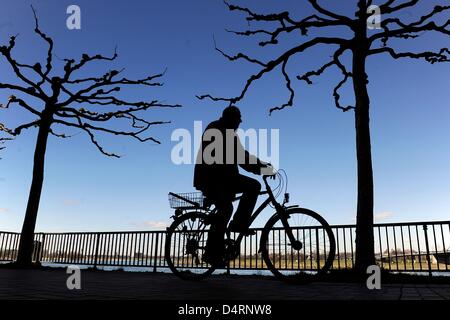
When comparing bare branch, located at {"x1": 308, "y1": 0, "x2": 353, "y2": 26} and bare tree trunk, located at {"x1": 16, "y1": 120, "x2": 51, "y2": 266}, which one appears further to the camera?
bare tree trunk, located at {"x1": 16, "y1": 120, "x2": 51, "y2": 266}

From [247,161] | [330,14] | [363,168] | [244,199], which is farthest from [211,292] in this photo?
[330,14]

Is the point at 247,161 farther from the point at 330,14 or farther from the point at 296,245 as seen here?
the point at 330,14

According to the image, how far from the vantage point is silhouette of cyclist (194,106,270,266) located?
5.08 meters

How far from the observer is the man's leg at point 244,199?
5062mm

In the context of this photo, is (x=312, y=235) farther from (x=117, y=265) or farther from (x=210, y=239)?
(x=117, y=265)

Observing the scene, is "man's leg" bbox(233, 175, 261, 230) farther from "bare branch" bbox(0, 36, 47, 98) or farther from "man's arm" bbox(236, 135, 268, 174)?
"bare branch" bbox(0, 36, 47, 98)

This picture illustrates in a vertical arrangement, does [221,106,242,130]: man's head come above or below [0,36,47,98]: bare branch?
below

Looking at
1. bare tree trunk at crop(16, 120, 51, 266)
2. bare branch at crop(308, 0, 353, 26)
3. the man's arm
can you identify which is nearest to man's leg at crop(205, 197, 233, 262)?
the man's arm

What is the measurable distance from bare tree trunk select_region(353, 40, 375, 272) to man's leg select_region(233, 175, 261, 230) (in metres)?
4.42

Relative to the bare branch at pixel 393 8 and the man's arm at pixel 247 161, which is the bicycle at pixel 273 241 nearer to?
the man's arm at pixel 247 161

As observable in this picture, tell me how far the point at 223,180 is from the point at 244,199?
40cm

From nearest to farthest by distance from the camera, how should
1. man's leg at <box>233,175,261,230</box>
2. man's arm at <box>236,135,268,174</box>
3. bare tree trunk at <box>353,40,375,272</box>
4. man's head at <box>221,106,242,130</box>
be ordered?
man's leg at <box>233,175,261,230</box>, man's arm at <box>236,135,268,174</box>, man's head at <box>221,106,242,130</box>, bare tree trunk at <box>353,40,375,272</box>

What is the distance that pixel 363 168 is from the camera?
29.3ft
